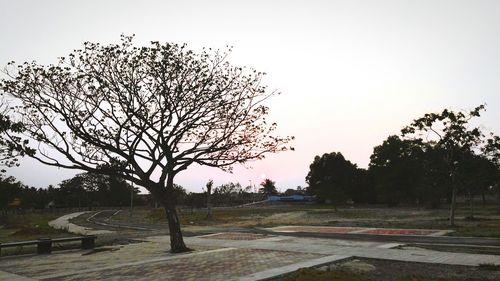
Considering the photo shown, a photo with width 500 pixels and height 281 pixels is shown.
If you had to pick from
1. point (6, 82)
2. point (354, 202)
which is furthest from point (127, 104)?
point (354, 202)

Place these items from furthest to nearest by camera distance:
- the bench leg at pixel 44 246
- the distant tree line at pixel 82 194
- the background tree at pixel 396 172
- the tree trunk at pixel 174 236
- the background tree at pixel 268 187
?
the background tree at pixel 268 187 → the distant tree line at pixel 82 194 → the background tree at pixel 396 172 → the bench leg at pixel 44 246 → the tree trunk at pixel 174 236

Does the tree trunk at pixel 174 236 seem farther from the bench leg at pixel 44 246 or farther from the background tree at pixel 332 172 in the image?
the background tree at pixel 332 172

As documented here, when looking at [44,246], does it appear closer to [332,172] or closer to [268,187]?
[332,172]

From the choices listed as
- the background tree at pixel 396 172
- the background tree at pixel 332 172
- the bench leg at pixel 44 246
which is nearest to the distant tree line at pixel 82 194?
the background tree at pixel 332 172

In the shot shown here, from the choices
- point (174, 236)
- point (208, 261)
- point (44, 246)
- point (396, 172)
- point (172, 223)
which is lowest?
point (208, 261)

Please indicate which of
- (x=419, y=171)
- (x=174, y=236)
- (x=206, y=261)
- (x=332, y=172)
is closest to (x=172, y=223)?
(x=174, y=236)

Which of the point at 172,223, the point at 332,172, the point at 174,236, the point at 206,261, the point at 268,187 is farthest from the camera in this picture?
the point at 268,187

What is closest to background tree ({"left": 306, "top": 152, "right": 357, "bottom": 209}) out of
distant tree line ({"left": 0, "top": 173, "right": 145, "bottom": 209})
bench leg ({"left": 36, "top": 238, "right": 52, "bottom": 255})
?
distant tree line ({"left": 0, "top": 173, "right": 145, "bottom": 209})

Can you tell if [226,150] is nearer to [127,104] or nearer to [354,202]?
[127,104]

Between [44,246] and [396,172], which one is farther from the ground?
[396,172]

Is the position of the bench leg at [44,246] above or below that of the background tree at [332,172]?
below

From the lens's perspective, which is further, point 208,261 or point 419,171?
point 419,171

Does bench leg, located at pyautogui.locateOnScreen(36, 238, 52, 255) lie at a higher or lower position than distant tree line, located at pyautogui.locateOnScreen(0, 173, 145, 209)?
lower

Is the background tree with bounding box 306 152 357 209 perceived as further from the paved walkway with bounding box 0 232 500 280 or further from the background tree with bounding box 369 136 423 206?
the paved walkway with bounding box 0 232 500 280
